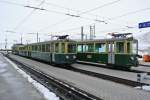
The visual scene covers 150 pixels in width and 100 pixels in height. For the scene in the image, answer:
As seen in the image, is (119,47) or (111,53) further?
(111,53)

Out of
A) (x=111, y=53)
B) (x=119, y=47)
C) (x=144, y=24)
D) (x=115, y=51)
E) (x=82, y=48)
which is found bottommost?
(x=111, y=53)

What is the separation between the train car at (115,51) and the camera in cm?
2289

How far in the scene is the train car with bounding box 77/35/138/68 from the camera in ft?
75.1

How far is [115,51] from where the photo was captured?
24.1 m

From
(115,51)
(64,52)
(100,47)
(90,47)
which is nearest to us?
(115,51)

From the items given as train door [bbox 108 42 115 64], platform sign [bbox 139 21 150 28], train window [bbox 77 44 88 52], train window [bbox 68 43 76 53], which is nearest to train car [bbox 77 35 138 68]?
train door [bbox 108 42 115 64]

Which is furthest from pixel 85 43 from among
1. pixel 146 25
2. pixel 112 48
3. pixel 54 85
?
pixel 54 85

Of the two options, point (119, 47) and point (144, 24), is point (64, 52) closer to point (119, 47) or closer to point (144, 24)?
point (119, 47)

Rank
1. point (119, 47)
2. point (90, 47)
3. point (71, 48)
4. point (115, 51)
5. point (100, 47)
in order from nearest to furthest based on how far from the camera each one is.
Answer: point (119, 47)
point (115, 51)
point (100, 47)
point (71, 48)
point (90, 47)

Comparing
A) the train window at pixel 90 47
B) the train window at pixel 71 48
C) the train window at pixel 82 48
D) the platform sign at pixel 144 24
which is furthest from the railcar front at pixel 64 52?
the platform sign at pixel 144 24

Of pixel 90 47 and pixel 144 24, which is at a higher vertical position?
pixel 144 24

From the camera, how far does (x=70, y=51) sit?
2653cm

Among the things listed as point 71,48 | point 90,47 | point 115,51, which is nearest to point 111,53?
point 115,51

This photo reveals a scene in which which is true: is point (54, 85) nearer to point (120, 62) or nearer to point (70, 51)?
point (120, 62)
